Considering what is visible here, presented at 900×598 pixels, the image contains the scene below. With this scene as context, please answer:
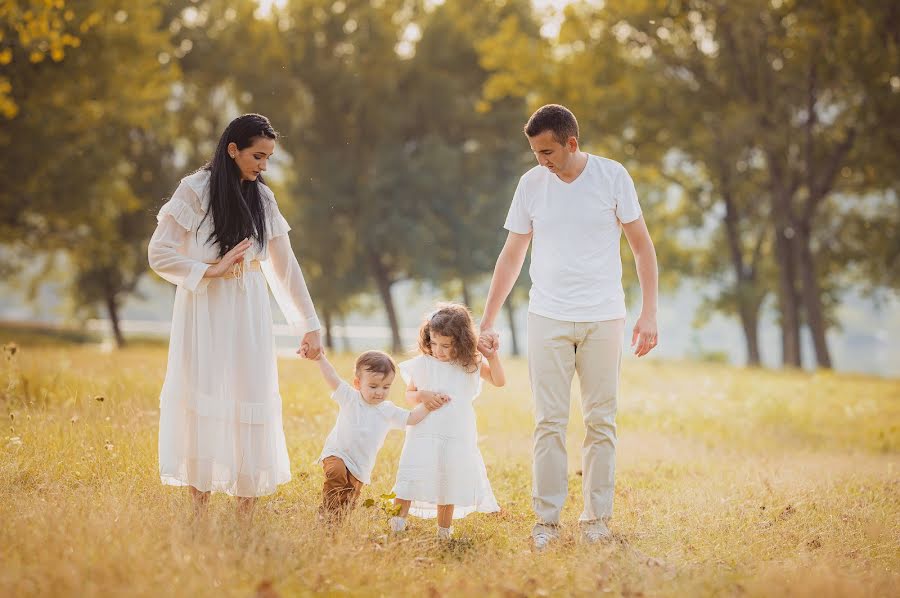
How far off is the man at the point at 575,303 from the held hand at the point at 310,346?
1.12 m

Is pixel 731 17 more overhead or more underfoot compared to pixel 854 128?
more overhead

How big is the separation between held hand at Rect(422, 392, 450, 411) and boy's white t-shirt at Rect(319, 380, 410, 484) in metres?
0.15

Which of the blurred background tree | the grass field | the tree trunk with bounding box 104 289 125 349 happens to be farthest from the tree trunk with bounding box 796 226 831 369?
the tree trunk with bounding box 104 289 125 349

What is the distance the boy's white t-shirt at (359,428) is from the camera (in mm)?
5863

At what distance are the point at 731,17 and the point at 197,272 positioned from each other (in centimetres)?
A: 1974

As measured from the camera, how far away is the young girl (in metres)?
5.73

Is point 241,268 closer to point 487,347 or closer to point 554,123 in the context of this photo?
point 487,347

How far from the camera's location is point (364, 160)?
31.9m

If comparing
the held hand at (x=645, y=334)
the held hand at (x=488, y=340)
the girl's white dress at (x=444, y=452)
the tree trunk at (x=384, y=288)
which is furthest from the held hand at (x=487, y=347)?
the tree trunk at (x=384, y=288)

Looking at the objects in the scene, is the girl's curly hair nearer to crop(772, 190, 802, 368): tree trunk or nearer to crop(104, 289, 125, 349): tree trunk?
crop(772, 190, 802, 368): tree trunk

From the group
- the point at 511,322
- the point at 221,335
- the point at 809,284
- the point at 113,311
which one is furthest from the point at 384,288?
the point at 221,335

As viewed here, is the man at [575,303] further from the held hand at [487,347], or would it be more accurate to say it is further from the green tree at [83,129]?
the green tree at [83,129]

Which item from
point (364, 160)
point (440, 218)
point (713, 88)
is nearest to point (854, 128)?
point (713, 88)

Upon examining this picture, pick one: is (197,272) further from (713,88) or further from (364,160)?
(364,160)
